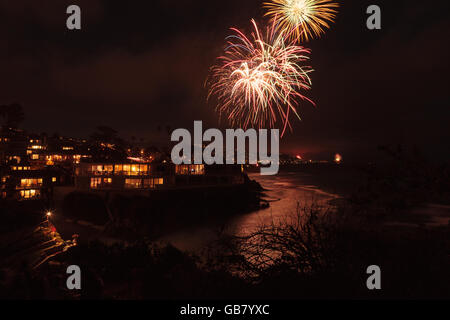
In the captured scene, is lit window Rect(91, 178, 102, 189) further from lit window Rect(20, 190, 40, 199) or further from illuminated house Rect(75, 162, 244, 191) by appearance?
lit window Rect(20, 190, 40, 199)

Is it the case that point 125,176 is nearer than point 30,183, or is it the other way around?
point 125,176

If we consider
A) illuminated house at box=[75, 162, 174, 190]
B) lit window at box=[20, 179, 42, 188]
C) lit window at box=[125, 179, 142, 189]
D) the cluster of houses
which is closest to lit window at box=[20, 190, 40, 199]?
the cluster of houses

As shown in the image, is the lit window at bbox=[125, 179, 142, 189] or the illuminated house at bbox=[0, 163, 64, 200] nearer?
the lit window at bbox=[125, 179, 142, 189]

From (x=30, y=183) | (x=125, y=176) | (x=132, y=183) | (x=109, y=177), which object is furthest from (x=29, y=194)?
(x=132, y=183)

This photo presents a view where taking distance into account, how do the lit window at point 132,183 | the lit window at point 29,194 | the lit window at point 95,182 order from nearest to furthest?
the lit window at point 132,183 < the lit window at point 95,182 < the lit window at point 29,194

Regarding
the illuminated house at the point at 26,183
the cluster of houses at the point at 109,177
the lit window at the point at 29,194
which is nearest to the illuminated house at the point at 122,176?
the cluster of houses at the point at 109,177

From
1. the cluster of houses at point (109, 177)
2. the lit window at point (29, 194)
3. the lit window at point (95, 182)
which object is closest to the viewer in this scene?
the cluster of houses at point (109, 177)

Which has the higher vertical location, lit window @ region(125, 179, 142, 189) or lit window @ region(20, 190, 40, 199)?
lit window @ region(125, 179, 142, 189)

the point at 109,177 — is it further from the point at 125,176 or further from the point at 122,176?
the point at 125,176

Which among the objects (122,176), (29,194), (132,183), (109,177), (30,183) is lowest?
(29,194)

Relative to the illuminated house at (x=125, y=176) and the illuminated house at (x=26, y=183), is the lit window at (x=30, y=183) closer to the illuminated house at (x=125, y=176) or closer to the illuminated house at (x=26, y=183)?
the illuminated house at (x=26, y=183)
